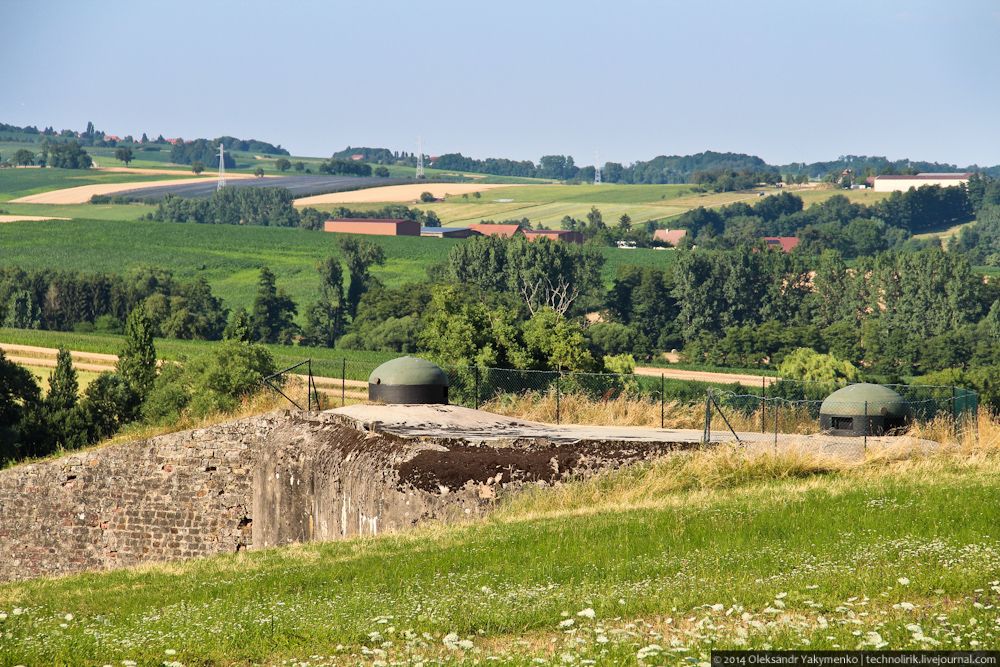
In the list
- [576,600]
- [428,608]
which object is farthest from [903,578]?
[428,608]

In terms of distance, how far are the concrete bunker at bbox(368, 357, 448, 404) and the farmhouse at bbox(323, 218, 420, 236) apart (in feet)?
471

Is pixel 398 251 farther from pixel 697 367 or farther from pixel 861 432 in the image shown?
pixel 861 432

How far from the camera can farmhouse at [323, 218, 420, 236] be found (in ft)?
581

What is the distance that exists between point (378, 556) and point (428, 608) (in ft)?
13.0

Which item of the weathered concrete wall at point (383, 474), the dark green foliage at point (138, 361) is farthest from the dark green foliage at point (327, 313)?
the weathered concrete wall at point (383, 474)

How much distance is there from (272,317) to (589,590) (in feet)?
347

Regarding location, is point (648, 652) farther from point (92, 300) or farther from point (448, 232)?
point (448, 232)

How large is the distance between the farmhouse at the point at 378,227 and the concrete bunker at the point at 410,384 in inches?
5650

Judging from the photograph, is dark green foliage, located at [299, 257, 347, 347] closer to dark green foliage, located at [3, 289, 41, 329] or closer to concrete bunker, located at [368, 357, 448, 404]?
dark green foliage, located at [3, 289, 41, 329]

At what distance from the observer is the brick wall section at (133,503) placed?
27.3 m

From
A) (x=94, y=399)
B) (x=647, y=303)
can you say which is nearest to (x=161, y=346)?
(x=94, y=399)

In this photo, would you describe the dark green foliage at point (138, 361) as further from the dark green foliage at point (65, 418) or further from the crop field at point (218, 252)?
the crop field at point (218, 252)

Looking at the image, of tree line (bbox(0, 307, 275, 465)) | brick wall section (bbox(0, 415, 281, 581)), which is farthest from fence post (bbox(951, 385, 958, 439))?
tree line (bbox(0, 307, 275, 465))

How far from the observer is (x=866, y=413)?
27812 mm
